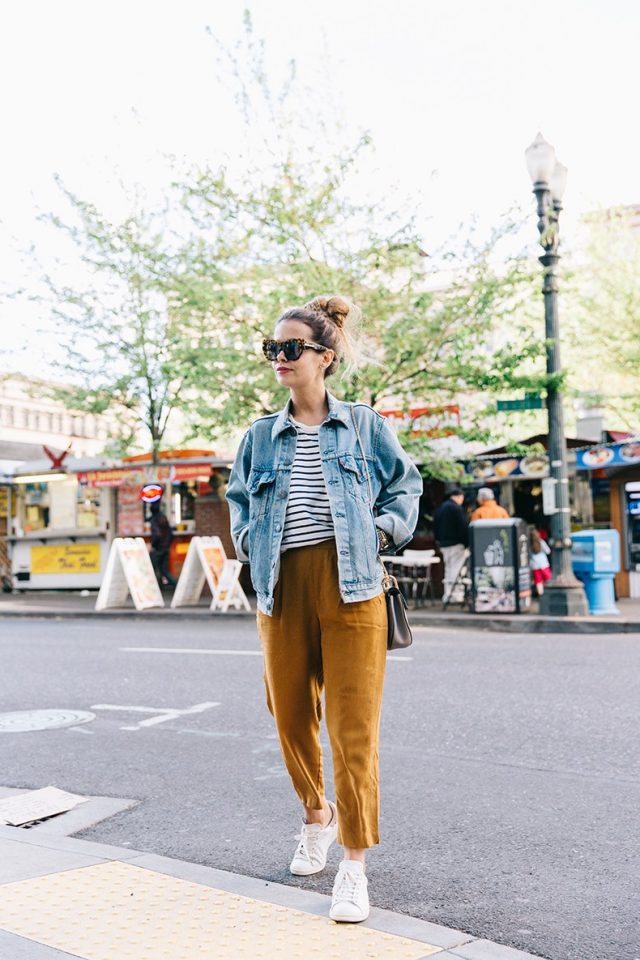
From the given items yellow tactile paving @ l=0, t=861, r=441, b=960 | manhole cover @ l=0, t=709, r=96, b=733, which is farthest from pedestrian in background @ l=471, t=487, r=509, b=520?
yellow tactile paving @ l=0, t=861, r=441, b=960

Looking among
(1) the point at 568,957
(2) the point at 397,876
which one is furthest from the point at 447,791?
(1) the point at 568,957

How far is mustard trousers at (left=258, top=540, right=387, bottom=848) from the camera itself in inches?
136

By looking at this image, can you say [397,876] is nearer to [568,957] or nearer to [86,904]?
[568,957]

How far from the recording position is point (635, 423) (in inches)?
1237

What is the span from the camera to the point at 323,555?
11.6ft

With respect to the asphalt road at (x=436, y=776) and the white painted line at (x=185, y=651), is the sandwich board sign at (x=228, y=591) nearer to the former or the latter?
the white painted line at (x=185, y=651)

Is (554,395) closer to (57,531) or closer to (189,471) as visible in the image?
(189,471)

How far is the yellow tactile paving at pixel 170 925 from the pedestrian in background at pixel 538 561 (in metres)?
13.6

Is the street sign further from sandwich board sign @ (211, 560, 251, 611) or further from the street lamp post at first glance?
sandwich board sign @ (211, 560, 251, 611)

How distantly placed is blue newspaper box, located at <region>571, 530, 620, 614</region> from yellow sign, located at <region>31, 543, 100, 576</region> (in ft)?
39.4

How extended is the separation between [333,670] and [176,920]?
3.01 feet

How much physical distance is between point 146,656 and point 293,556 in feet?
25.2

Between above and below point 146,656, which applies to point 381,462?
above

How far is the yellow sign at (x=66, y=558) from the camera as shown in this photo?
23.2 metres
